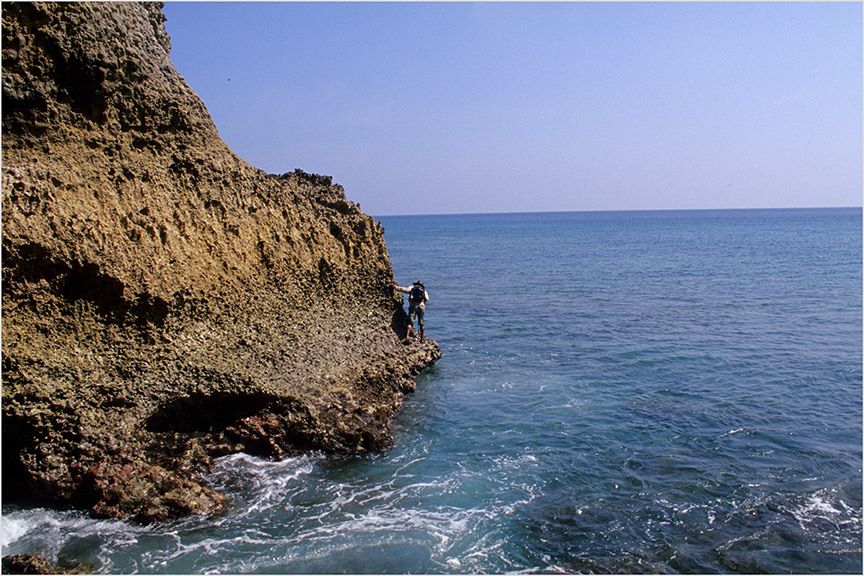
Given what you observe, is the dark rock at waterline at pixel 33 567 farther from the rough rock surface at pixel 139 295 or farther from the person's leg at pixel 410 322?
the person's leg at pixel 410 322

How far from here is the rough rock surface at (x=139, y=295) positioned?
11383 millimetres

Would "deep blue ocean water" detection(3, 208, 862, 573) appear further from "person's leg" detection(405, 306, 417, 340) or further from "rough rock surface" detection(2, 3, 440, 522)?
"person's leg" detection(405, 306, 417, 340)

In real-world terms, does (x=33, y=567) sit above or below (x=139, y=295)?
below

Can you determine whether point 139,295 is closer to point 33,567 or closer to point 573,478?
point 33,567

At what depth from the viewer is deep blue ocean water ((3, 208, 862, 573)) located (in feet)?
34.2

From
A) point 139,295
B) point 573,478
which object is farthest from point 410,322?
point 139,295

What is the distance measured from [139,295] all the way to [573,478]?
936 cm

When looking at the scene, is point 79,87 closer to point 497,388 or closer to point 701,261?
point 497,388

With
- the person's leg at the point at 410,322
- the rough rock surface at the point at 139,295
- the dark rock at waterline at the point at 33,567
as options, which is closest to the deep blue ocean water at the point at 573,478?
the dark rock at waterline at the point at 33,567

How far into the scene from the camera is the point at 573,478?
1324cm

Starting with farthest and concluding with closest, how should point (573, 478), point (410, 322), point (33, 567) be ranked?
point (410, 322), point (573, 478), point (33, 567)

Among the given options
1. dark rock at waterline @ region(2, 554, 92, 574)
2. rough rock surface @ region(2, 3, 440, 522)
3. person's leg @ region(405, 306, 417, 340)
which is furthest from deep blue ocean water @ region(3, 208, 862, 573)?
person's leg @ region(405, 306, 417, 340)

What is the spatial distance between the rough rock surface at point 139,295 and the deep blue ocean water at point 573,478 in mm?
877

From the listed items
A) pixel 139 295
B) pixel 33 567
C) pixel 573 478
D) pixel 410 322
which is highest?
pixel 139 295
